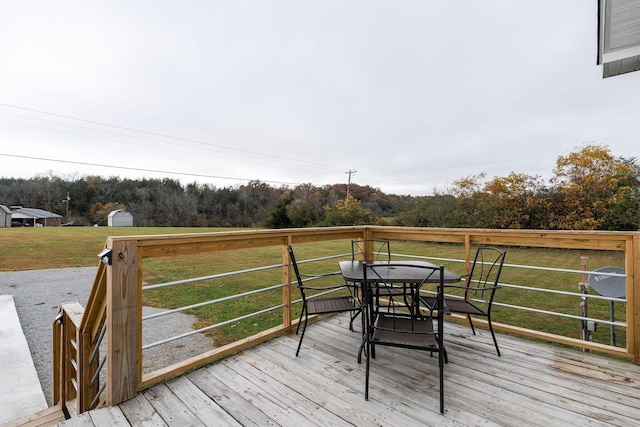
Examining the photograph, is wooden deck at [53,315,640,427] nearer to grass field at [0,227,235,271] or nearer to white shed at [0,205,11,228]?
grass field at [0,227,235,271]

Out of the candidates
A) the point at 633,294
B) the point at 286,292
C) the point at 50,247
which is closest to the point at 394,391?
the point at 286,292

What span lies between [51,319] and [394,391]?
688cm

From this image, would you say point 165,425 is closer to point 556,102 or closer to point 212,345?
point 212,345

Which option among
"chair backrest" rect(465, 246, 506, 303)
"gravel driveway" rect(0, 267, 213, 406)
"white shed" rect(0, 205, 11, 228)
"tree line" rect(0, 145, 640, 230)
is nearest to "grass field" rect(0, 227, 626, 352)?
"chair backrest" rect(465, 246, 506, 303)

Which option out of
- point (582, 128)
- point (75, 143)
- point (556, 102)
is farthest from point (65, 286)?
point (75, 143)

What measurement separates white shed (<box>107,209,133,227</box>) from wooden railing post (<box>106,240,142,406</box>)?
852 inches

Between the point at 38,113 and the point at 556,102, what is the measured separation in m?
23.9

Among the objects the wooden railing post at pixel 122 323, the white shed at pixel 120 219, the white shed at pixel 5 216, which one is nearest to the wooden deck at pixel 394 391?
the wooden railing post at pixel 122 323

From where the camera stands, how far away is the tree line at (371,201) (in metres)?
8.41

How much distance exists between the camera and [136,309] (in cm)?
162

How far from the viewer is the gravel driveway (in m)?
3.64

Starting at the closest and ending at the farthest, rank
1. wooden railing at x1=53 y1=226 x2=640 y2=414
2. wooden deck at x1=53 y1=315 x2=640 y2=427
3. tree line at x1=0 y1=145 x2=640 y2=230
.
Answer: wooden deck at x1=53 y1=315 x2=640 y2=427, wooden railing at x1=53 y1=226 x2=640 y2=414, tree line at x1=0 y1=145 x2=640 y2=230

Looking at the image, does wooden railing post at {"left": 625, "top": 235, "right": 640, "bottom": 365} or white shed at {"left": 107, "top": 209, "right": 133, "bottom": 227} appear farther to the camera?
white shed at {"left": 107, "top": 209, "right": 133, "bottom": 227}

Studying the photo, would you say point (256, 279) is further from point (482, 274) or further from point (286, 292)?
point (482, 274)
